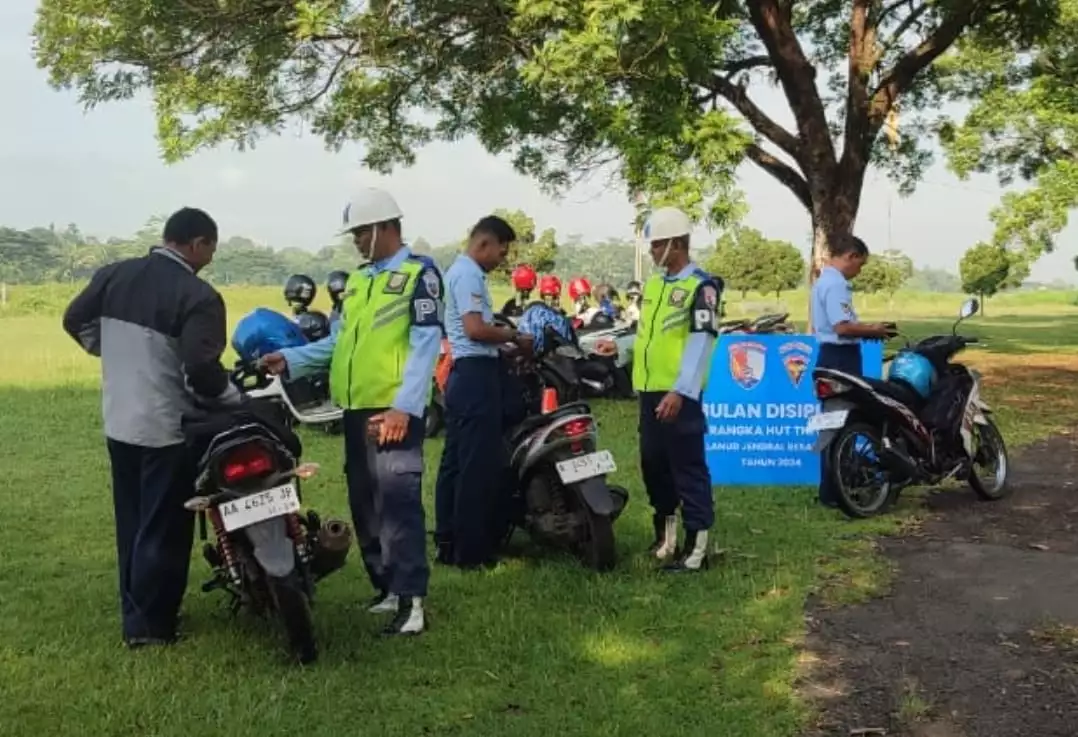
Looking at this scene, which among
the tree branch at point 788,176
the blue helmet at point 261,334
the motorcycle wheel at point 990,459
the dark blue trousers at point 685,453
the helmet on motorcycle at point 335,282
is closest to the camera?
the dark blue trousers at point 685,453

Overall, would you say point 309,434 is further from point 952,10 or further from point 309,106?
point 952,10

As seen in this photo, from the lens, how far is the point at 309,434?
446 inches

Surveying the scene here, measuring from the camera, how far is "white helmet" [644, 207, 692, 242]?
229 inches

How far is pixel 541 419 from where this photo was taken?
601 centimetres

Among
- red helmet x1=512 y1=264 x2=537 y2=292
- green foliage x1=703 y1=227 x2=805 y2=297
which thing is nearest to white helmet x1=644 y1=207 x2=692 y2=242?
red helmet x1=512 y1=264 x2=537 y2=292

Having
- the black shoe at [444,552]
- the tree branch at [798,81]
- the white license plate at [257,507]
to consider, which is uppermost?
the tree branch at [798,81]

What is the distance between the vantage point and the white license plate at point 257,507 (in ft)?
14.1

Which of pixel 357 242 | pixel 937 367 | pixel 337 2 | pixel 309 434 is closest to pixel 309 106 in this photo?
pixel 337 2

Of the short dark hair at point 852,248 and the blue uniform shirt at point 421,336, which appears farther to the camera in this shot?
the short dark hair at point 852,248

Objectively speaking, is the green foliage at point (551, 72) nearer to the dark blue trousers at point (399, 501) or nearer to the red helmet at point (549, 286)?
the red helmet at point (549, 286)

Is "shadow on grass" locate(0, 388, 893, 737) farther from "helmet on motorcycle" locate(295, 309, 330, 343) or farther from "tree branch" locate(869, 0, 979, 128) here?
"tree branch" locate(869, 0, 979, 128)

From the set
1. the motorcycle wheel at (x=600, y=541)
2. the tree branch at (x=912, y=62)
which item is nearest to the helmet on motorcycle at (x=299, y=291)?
the motorcycle wheel at (x=600, y=541)

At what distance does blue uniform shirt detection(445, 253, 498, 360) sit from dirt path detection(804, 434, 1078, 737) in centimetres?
200

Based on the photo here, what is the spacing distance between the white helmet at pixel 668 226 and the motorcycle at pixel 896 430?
1.84m
